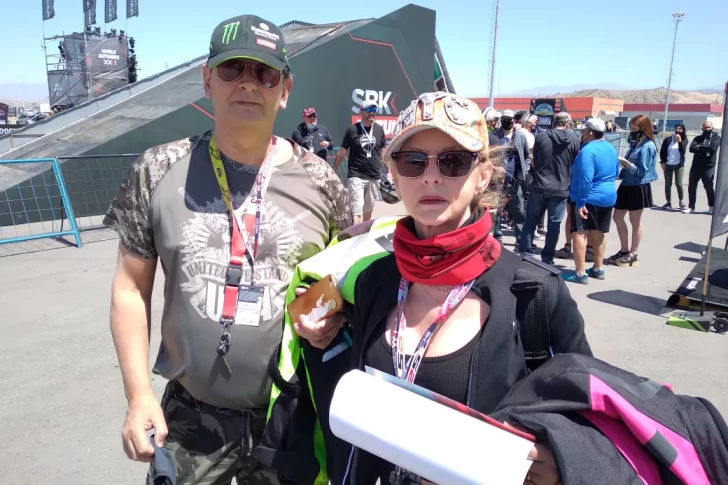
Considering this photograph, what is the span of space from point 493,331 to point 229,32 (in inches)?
52.4

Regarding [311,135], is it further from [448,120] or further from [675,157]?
[448,120]

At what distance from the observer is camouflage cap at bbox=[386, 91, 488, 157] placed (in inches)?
54.8

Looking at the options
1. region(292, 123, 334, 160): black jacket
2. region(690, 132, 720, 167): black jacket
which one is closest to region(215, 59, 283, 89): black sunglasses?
region(292, 123, 334, 160): black jacket

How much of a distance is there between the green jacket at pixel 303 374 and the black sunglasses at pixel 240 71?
0.64 meters

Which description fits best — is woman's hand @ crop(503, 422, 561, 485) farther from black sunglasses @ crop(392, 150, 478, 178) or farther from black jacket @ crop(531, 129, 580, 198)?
black jacket @ crop(531, 129, 580, 198)

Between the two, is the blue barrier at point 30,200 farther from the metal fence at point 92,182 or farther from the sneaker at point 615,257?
the sneaker at point 615,257

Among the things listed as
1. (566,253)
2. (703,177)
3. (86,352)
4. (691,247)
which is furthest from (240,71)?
(703,177)

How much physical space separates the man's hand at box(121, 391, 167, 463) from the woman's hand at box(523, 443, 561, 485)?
1219 millimetres

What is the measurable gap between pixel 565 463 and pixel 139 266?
59.5 inches

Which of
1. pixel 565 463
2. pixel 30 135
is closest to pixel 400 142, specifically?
pixel 565 463

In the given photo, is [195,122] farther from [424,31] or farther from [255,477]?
[255,477]

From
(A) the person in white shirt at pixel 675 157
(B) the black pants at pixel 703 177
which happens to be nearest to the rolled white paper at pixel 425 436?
(B) the black pants at pixel 703 177

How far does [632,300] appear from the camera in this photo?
611 centimetres

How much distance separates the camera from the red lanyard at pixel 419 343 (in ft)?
4.58
